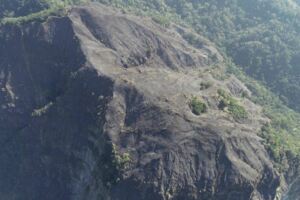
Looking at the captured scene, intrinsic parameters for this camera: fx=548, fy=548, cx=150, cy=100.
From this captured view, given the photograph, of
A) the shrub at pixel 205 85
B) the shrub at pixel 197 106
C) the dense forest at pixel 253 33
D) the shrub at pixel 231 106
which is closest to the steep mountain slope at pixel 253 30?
the dense forest at pixel 253 33

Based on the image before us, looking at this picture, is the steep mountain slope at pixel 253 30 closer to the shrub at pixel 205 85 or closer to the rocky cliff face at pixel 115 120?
the rocky cliff face at pixel 115 120

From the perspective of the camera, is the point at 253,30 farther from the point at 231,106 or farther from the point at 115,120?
the point at 115,120

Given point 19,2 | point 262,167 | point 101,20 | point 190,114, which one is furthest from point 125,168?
point 19,2

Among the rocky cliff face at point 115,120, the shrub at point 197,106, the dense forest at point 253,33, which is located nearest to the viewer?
the rocky cliff face at point 115,120

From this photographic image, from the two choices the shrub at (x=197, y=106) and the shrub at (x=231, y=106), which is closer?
the shrub at (x=197, y=106)

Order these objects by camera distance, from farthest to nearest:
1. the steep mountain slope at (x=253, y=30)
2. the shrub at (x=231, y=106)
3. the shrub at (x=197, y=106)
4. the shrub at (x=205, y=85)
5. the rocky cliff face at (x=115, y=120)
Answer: the steep mountain slope at (x=253, y=30)
the shrub at (x=205, y=85)
the shrub at (x=231, y=106)
the shrub at (x=197, y=106)
the rocky cliff face at (x=115, y=120)

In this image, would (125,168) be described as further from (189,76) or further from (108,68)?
(189,76)
